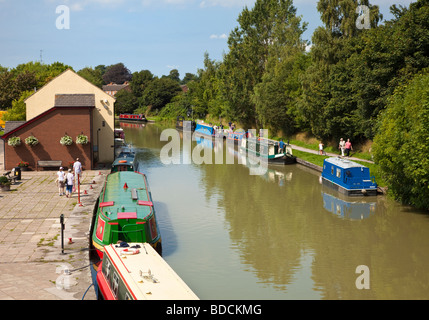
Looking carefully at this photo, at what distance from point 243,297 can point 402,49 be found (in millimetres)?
24957

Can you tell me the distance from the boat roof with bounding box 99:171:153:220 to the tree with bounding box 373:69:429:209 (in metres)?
12.4

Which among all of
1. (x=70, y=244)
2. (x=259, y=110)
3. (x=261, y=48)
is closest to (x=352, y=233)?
(x=70, y=244)

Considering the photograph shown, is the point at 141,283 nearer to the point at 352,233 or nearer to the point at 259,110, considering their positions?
the point at 352,233

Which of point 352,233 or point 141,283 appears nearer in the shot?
point 141,283

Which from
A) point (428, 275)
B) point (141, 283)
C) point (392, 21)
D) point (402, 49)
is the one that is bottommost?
point (428, 275)

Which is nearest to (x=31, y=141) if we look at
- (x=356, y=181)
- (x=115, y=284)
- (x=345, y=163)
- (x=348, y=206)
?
(x=345, y=163)

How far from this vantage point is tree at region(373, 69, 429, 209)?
22516 mm

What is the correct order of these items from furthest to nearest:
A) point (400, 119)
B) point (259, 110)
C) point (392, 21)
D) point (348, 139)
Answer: point (259, 110)
point (348, 139)
point (392, 21)
point (400, 119)

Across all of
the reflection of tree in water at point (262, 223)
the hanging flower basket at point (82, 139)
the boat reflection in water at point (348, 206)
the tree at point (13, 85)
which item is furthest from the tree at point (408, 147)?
the tree at point (13, 85)

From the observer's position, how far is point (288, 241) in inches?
835

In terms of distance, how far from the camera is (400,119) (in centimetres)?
2575

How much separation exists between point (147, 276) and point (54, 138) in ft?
81.9

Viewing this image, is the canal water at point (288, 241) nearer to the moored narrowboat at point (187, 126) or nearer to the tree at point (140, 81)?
the moored narrowboat at point (187, 126)

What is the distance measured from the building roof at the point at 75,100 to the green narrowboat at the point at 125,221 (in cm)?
1567
